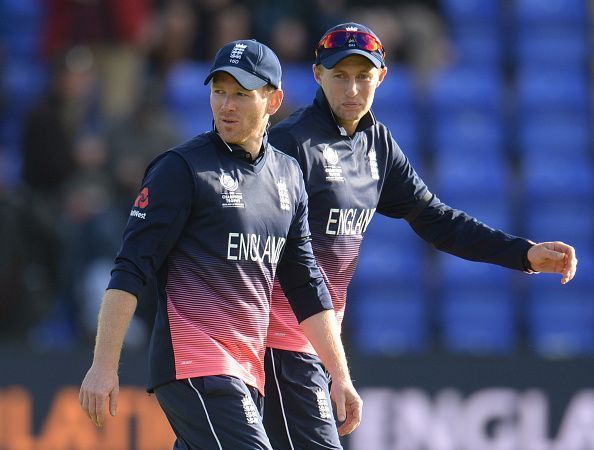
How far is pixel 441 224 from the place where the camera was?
659cm

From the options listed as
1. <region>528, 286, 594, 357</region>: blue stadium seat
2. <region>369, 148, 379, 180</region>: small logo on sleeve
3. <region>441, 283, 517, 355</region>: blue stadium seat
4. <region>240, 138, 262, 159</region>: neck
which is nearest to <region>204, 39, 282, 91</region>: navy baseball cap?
<region>240, 138, 262, 159</region>: neck

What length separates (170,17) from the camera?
12.6 m

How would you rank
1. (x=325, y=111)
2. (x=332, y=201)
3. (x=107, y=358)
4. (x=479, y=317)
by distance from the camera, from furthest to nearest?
(x=479, y=317) → (x=325, y=111) → (x=332, y=201) → (x=107, y=358)

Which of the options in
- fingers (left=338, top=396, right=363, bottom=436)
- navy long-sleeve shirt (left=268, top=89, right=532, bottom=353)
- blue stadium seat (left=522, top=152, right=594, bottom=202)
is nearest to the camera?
fingers (left=338, top=396, right=363, bottom=436)

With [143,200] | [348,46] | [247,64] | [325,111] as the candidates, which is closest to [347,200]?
[325,111]

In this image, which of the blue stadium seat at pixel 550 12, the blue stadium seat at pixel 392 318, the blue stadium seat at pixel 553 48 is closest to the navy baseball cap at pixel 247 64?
the blue stadium seat at pixel 392 318

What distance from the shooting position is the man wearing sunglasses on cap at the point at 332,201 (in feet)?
19.7

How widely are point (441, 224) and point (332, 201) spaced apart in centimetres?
74

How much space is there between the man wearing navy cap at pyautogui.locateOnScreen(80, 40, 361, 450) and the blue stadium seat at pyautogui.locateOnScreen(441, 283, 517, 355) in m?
6.26

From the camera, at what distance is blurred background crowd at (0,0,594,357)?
35.5ft

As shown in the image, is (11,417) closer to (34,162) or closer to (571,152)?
(34,162)

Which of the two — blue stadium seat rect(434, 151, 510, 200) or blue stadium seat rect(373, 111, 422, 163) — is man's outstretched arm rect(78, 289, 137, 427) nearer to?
blue stadium seat rect(434, 151, 510, 200)

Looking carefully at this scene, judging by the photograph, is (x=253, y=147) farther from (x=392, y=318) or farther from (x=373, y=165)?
(x=392, y=318)

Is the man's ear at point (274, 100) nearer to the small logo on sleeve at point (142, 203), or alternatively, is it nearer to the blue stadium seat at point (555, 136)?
the small logo on sleeve at point (142, 203)
